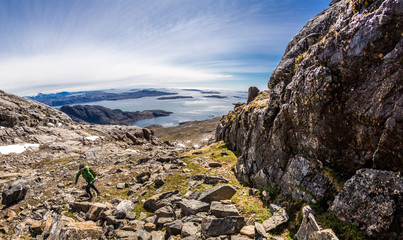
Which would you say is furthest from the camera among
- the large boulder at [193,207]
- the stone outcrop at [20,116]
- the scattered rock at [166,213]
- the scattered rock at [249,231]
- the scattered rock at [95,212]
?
the stone outcrop at [20,116]

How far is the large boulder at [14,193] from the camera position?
15.8 metres

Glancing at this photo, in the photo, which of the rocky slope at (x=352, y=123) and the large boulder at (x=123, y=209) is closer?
the rocky slope at (x=352, y=123)

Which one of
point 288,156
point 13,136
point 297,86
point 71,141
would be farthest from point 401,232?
point 13,136

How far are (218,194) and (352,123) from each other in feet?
28.6

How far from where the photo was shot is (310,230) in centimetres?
726

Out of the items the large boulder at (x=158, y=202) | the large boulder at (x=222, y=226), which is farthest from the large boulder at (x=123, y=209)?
the large boulder at (x=222, y=226)

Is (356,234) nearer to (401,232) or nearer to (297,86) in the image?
(401,232)

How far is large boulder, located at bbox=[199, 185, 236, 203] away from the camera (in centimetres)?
1240

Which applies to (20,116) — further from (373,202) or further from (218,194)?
(373,202)

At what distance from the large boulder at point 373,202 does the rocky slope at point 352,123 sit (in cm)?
2

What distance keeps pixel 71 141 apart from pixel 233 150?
3865cm

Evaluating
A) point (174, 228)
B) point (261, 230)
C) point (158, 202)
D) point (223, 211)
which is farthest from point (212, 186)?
point (261, 230)

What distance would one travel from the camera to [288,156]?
1158 centimetres

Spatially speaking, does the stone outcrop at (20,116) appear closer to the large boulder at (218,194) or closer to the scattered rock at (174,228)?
the scattered rock at (174,228)
